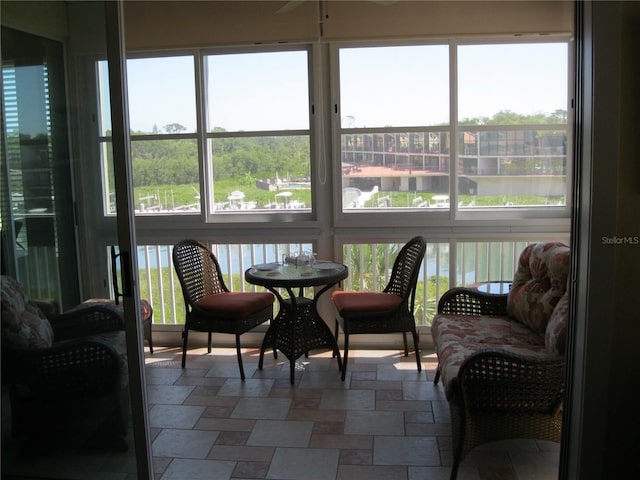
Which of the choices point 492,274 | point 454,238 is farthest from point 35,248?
point 492,274

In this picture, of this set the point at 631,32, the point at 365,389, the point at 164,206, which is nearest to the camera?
the point at 631,32

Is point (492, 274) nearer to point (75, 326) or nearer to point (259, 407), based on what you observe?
point (259, 407)

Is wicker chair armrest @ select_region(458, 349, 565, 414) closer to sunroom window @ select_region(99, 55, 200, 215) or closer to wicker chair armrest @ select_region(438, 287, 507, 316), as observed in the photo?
wicker chair armrest @ select_region(438, 287, 507, 316)

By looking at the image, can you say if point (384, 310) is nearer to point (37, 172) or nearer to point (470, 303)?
point (470, 303)

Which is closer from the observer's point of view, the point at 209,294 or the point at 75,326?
the point at 75,326

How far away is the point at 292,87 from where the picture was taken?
434 cm

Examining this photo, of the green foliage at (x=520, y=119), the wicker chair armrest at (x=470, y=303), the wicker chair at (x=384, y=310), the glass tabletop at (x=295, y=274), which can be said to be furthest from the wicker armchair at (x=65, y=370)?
the green foliage at (x=520, y=119)

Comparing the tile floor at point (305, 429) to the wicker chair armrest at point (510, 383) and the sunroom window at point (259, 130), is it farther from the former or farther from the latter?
the sunroom window at point (259, 130)

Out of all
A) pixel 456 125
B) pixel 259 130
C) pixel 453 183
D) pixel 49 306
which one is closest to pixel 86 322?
pixel 49 306

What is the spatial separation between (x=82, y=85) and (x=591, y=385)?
6.62ft

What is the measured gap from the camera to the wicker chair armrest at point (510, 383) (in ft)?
7.91

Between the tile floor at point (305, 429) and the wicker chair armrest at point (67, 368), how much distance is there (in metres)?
0.28

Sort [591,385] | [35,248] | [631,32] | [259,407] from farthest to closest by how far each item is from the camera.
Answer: [259,407] < [35,248] < [591,385] < [631,32]

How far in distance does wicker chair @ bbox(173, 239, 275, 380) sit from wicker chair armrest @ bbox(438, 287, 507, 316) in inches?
51.0
